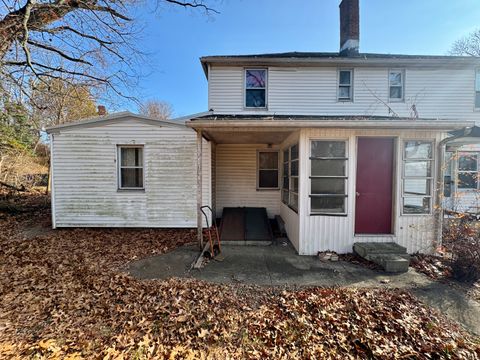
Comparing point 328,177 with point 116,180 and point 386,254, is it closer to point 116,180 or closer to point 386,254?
point 386,254

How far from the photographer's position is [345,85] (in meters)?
8.75

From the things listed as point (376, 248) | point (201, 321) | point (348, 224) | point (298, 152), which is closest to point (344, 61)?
point (298, 152)

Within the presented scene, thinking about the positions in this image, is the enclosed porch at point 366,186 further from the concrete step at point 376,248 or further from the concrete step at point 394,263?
the concrete step at point 394,263

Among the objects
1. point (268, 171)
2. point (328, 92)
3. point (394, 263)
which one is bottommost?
point (394, 263)

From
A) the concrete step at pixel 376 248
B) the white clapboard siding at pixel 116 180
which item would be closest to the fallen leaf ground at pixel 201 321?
the concrete step at pixel 376 248

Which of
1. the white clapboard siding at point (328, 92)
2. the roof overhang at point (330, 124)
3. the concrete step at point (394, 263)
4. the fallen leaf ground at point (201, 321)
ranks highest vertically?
the white clapboard siding at point (328, 92)

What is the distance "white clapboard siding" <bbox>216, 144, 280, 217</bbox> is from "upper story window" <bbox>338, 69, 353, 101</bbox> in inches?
154

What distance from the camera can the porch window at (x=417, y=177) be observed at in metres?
5.20

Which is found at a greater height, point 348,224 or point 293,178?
point 293,178

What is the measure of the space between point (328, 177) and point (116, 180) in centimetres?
667

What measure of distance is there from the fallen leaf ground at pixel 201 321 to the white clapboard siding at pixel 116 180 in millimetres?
3032

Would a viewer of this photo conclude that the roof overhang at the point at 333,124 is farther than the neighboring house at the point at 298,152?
No

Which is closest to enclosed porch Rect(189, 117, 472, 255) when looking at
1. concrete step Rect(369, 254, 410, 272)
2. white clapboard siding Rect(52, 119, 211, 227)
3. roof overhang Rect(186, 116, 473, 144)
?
roof overhang Rect(186, 116, 473, 144)

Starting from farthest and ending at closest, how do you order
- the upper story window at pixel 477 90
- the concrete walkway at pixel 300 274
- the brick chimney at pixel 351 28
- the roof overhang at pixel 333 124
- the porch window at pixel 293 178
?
the brick chimney at pixel 351 28 < the upper story window at pixel 477 90 < the porch window at pixel 293 178 < the roof overhang at pixel 333 124 < the concrete walkway at pixel 300 274
